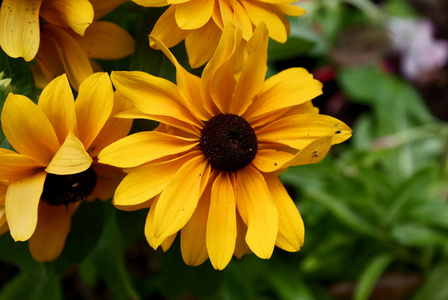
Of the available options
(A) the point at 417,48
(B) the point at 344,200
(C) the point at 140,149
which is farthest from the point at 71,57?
(A) the point at 417,48

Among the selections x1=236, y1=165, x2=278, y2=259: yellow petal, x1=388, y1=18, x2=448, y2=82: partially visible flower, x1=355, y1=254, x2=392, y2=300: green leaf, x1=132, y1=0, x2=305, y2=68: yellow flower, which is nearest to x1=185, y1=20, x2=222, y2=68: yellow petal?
x1=132, y1=0, x2=305, y2=68: yellow flower

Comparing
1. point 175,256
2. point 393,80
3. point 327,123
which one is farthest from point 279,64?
point 327,123

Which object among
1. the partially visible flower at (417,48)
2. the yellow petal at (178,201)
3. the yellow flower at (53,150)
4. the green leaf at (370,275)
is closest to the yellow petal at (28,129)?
the yellow flower at (53,150)

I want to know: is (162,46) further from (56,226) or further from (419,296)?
(419,296)

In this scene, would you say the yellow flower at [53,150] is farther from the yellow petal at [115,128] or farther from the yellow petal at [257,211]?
the yellow petal at [257,211]

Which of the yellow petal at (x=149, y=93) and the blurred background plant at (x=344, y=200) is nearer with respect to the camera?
the yellow petal at (x=149, y=93)

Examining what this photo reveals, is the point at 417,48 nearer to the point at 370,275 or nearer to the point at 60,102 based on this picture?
the point at 370,275
